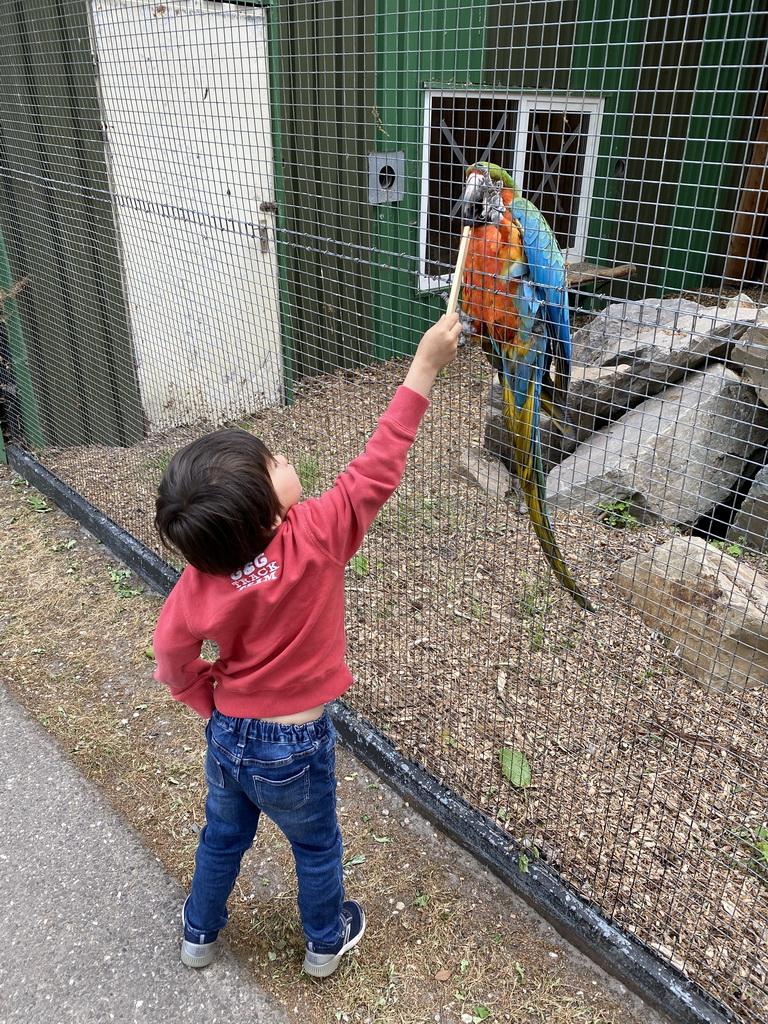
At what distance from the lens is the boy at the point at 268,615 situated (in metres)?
1.19

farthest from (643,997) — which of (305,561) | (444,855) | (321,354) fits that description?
(321,354)

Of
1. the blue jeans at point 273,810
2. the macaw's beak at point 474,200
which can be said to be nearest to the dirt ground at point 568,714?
the macaw's beak at point 474,200

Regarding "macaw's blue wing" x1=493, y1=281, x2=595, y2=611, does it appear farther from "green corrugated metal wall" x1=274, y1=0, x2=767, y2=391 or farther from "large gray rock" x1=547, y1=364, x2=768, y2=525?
"green corrugated metal wall" x1=274, y1=0, x2=767, y2=391

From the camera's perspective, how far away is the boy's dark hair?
115cm

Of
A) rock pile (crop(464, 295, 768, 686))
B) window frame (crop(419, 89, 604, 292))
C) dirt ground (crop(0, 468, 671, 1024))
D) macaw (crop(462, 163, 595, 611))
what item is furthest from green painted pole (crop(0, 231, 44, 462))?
macaw (crop(462, 163, 595, 611))

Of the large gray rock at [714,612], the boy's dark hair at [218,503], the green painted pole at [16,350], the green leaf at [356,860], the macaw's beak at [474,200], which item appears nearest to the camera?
the boy's dark hair at [218,503]

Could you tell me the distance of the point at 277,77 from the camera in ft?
12.9

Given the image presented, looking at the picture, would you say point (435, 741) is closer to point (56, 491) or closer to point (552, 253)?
point (552, 253)

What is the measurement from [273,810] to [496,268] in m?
1.38

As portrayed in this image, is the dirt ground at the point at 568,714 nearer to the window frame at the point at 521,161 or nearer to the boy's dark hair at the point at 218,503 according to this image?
the window frame at the point at 521,161

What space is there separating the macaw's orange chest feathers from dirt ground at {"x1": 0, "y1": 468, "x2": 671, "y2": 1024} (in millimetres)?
1328

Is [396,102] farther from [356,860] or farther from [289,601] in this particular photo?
[356,860]

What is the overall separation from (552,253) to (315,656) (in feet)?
4.16

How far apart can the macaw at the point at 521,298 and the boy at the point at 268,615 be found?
0.73 meters
